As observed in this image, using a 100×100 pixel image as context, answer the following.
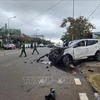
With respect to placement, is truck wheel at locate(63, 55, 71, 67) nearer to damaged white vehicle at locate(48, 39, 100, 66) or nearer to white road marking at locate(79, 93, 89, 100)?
damaged white vehicle at locate(48, 39, 100, 66)

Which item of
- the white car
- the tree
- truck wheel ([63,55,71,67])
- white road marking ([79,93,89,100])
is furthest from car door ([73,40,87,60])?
the tree

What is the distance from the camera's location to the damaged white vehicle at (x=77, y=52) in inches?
578

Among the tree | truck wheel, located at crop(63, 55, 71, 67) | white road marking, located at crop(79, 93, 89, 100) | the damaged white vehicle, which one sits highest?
the tree

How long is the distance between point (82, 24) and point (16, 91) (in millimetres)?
39328

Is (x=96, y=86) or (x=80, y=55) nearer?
(x=96, y=86)

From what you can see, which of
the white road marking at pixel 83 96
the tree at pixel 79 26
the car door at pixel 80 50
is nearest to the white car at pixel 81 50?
the car door at pixel 80 50

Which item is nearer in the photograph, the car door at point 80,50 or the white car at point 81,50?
the white car at point 81,50

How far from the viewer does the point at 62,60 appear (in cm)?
1475

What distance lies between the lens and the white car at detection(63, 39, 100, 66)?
1475 centimetres

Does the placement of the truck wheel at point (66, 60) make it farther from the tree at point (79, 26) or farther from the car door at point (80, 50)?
the tree at point (79, 26)

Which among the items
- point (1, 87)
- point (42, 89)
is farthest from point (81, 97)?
point (1, 87)

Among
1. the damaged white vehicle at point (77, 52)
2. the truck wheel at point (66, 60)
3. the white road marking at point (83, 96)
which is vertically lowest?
the white road marking at point (83, 96)

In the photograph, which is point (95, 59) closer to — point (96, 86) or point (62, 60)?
point (62, 60)

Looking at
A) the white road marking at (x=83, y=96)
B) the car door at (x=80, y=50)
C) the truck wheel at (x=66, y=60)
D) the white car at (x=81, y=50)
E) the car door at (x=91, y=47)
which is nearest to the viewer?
the white road marking at (x=83, y=96)
